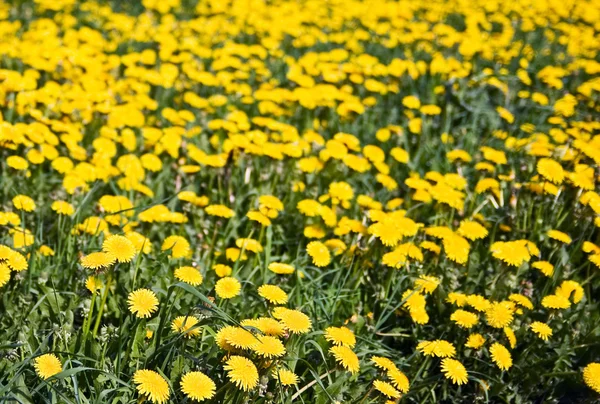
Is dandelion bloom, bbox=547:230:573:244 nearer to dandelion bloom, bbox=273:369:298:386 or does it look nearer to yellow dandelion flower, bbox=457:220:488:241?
yellow dandelion flower, bbox=457:220:488:241

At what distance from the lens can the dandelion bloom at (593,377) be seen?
234cm

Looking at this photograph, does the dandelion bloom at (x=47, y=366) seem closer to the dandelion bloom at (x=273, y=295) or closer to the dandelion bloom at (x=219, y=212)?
the dandelion bloom at (x=273, y=295)

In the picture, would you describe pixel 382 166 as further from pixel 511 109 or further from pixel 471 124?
pixel 511 109

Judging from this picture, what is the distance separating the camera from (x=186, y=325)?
2254 mm

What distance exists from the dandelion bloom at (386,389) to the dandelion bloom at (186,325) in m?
0.66

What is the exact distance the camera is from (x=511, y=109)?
5391mm

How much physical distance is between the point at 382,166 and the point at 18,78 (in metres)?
2.38

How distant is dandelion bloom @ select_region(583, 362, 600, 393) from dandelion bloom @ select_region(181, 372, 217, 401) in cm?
137

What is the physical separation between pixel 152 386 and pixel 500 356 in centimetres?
134

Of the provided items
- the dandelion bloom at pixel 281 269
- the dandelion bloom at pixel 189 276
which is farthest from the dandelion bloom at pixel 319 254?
the dandelion bloom at pixel 189 276

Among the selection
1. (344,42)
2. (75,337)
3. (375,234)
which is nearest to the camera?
(75,337)

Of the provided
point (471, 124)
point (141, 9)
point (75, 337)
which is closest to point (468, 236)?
point (75, 337)

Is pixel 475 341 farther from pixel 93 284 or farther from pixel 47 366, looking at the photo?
pixel 47 366

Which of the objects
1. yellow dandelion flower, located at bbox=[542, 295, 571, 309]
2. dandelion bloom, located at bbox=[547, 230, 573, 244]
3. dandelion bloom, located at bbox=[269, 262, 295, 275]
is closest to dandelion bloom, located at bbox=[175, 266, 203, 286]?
dandelion bloom, located at bbox=[269, 262, 295, 275]
